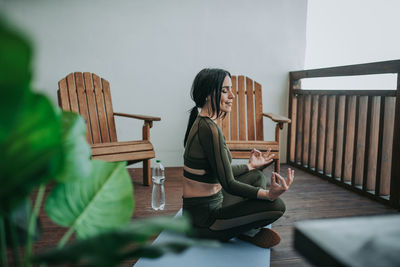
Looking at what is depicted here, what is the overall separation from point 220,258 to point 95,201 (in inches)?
56.7

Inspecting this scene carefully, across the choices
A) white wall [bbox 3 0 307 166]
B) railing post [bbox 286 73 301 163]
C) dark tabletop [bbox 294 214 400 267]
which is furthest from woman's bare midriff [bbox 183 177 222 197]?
railing post [bbox 286 73 301 163]

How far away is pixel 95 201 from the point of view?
0.49 meters

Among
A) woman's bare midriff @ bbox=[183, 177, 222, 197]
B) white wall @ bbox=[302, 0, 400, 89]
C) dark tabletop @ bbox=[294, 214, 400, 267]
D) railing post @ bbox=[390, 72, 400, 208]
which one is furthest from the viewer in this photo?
white wall @ bbox=[302, 0, 400, 89]

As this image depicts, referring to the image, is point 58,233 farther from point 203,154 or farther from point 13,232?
point 13,232

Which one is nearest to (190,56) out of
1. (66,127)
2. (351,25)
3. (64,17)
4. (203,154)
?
(64,17)

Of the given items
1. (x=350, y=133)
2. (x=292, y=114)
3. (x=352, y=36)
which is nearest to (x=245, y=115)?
(x=292, y=114)

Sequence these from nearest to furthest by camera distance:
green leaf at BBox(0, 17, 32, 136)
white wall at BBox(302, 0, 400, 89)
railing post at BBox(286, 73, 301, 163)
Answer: green leaf at BBox(0, 17, 32, 136) → white wall at BBox(302, 0, 400, 89) → railing post at BBox(286, 73, 301, 163)

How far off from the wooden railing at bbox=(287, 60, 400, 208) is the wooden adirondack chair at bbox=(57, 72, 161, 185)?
1.73 metres

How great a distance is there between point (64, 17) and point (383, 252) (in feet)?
12.4

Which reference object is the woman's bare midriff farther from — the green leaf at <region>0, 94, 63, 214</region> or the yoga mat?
the green leaf at <region>0, 94, 63, 214</region>

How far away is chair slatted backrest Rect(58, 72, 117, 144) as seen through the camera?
9.95 feet

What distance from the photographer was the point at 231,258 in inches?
70.3

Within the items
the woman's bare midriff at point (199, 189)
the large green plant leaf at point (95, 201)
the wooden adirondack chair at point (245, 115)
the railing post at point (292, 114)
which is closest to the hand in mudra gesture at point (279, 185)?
the woman's bare midriff at point (199, 189)

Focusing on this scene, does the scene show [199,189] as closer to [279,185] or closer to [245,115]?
[279,185]
